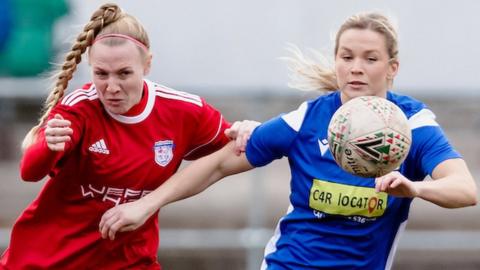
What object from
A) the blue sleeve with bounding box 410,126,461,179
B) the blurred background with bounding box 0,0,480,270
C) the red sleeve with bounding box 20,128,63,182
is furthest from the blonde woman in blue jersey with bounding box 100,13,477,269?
the blurred background with bounding box 0,0,480,270

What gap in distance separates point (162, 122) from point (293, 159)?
63 cm

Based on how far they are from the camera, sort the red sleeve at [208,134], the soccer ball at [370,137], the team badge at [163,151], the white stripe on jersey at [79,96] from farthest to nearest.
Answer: the red sleeve at [208,134], the team badge at [163,151], the white stripe on jersey at [79,96], the soccer ball at [370,137]

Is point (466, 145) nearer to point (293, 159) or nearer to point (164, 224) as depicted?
point (164, 224)

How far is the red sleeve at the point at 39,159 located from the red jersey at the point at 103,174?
0.5 inches

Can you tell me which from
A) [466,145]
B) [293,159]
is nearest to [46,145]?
[293,159]

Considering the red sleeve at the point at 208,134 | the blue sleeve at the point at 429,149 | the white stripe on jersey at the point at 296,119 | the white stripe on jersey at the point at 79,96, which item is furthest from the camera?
the red sleeve at the point at 208,134

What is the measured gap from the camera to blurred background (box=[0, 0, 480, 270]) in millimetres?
9031

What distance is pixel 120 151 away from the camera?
522 cm

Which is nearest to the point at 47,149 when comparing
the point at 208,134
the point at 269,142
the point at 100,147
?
the point at 100,147

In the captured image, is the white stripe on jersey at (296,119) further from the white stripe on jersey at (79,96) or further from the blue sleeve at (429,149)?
the white stripe on jersey at (79,96)

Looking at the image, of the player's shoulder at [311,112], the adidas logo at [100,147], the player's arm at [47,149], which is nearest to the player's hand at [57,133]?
the player's arm at [47,149]

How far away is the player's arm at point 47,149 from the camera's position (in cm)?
492

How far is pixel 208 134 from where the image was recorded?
545 cm

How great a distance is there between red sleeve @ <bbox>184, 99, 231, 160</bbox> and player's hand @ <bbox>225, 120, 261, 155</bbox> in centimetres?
15
